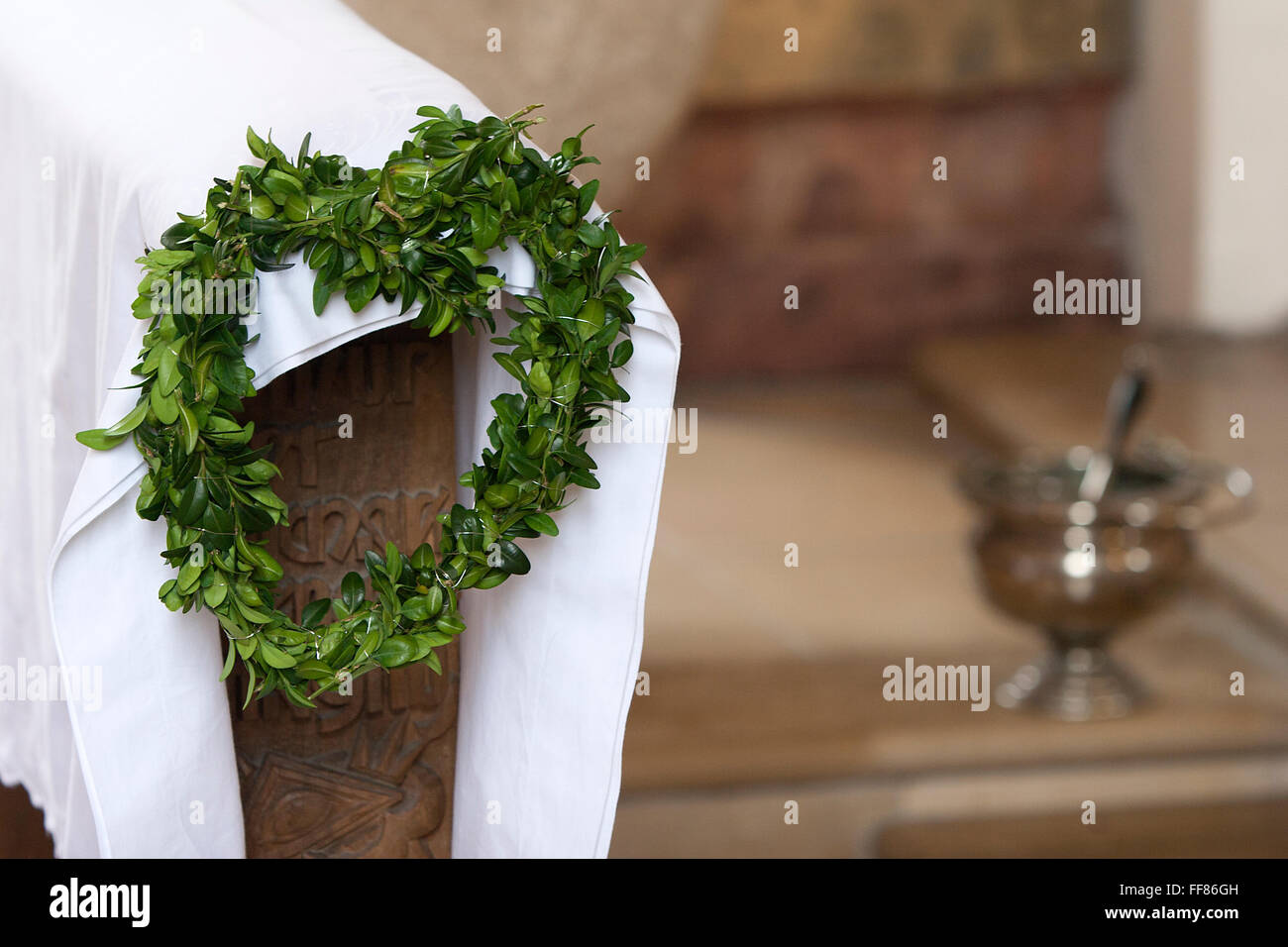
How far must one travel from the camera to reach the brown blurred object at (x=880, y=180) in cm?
191

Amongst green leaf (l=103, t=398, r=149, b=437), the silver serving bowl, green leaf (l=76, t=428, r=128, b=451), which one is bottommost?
the silver serving bowl

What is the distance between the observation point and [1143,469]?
141 cm

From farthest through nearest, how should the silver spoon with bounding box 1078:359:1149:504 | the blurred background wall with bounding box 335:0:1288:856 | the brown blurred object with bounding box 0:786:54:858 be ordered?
the silver spoon with bounding box 1078:359:1149:504, the blurred background wall with bounding box 335:0:1288:856, the brown blurred object with bounding box 0:786:54:858

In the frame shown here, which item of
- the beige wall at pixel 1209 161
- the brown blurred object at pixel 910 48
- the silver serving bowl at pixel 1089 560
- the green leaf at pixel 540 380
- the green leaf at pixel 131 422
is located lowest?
the silver serving bowl at pixel 1089 560

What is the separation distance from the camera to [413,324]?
33cm

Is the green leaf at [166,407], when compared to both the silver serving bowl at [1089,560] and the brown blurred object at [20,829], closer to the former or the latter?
the brown blurred object at [20,829]

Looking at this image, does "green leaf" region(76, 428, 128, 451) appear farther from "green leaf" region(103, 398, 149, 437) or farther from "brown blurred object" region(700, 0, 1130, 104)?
"brown blurred object" region(700, 0, 1130, 104)

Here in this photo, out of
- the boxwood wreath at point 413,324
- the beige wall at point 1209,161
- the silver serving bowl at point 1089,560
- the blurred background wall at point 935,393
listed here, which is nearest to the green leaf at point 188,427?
the boxwood wreath at point 413,324

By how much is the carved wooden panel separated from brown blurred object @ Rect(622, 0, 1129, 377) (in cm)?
149

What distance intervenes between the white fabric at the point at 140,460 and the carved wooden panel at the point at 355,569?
0.01 meters

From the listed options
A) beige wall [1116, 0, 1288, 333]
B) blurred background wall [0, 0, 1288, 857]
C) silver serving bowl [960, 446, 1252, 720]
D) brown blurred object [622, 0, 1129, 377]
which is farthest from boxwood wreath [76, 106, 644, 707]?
beige wall [1116, 0, 1288, 333]

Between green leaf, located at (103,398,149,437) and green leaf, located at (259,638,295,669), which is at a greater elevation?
green leaf, located at (103,398,149,437)

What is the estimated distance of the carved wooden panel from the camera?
38 centimetres
